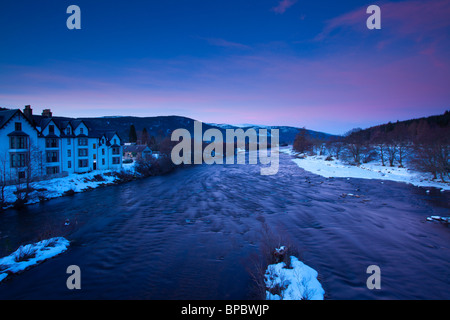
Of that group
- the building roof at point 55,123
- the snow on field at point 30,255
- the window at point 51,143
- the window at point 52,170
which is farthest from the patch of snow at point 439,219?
the window at point 51,143

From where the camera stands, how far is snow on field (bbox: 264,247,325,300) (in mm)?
8334

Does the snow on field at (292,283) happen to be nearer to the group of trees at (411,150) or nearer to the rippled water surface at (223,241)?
the rippled water surface at (223,241)

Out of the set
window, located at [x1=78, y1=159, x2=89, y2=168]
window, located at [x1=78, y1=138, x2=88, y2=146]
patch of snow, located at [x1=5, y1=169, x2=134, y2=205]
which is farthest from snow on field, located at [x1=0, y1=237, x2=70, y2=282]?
window, located at [x1=78, y1=138, x2=88, y2=146]

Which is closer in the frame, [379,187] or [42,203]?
[42,203]

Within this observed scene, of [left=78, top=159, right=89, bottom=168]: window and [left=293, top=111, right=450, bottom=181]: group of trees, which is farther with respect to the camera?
[left=78, top=159, right=89, bottom=168]: window

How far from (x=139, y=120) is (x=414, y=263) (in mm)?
209606

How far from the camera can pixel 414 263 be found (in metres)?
12.2

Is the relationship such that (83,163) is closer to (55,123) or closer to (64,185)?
(55,123)

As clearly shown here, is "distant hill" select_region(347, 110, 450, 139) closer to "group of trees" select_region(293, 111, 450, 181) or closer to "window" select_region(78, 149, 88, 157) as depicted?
"group of trees" select_region(293, 111, 450, 181)

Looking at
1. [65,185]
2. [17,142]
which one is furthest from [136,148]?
[17,142]

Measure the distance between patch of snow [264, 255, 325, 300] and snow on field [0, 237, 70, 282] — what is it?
12864 mm
